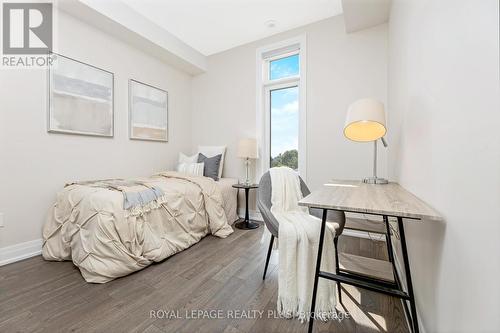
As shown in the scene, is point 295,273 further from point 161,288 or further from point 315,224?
point 161,288

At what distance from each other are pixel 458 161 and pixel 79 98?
330cm

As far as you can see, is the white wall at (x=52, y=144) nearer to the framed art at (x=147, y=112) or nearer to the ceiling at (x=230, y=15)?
the framed art at (x=147, y=112)

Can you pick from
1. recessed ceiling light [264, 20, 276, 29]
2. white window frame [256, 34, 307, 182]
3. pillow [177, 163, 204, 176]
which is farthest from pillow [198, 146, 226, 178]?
recessed ceiling light [264, 20, 276, 29]

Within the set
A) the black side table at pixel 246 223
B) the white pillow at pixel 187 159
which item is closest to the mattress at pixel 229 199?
the black side table at pixel 246 223

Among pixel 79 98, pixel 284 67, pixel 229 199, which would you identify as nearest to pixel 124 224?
pixel 229 199

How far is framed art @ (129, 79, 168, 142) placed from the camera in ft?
9.89

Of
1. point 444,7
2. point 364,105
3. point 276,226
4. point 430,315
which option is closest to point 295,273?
point 276,226

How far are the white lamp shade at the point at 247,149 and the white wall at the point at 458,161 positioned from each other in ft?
6.71

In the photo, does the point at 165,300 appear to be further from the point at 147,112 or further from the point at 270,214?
the point at 147,112

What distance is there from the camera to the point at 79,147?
8.09 ft

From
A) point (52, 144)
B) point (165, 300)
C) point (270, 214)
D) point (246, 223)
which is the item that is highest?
point (52, 144)

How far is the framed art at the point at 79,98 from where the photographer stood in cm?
224

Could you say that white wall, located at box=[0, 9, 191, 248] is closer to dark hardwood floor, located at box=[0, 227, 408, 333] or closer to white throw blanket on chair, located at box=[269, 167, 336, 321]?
dark hardwood floor, located at box=[0, 227, 408, 333]

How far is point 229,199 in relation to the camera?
10.0 ft
